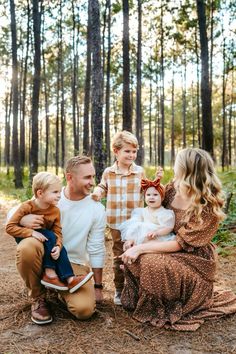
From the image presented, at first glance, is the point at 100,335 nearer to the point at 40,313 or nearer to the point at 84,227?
the point at 40,313

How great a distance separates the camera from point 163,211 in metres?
3.45

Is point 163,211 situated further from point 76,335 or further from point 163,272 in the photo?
point 76,335

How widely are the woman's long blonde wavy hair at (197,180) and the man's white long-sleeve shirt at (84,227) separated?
2.86 ft

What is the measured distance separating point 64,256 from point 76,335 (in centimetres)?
64

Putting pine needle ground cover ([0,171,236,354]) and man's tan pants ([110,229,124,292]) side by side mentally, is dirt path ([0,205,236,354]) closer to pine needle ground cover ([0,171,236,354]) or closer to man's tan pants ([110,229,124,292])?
pine needle ground cover ([0,171,236,354])

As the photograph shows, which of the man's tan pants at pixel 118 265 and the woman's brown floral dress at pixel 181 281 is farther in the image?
the man's tan pants at pixel 118 265

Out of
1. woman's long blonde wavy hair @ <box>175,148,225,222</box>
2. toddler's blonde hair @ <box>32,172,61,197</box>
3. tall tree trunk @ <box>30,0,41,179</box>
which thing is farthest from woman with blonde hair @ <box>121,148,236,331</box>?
tall tree trunk @ <box>30,0,41,179</box>

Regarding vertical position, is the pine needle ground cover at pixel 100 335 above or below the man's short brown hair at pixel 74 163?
below

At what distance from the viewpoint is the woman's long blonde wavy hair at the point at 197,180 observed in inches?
126

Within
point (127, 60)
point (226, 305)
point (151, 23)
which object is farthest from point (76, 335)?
point (151, 23)

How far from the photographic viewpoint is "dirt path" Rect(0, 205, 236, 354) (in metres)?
2.83

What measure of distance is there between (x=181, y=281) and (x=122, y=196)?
3.57ft

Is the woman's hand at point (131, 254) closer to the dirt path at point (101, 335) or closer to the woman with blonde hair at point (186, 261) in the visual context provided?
the woman with blonde hair at point (186, 261)

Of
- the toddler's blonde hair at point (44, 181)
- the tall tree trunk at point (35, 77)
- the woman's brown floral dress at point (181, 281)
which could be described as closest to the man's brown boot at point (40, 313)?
the woman's brown floral dress at point (181, 281)
